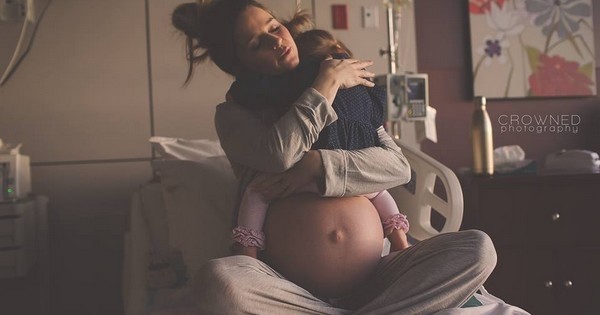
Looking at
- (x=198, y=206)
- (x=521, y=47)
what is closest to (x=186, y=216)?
(x=198, y=206)

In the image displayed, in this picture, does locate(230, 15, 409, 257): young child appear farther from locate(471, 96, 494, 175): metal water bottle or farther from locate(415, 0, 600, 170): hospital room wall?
locate(415, 0, 600, 170): hospital room wall

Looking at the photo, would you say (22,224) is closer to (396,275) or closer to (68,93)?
(68,93)

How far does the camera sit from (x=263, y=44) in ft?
4.24

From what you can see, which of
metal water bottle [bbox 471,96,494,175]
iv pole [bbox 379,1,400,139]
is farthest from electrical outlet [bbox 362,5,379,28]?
metal water bottle [bbox 471,96,494,175]

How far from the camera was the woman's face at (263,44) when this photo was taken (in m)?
1.28

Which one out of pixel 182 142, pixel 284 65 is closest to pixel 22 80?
pixel 182 142

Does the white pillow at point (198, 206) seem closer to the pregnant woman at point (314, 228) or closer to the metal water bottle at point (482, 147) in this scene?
the pregnant woman at point (314, 228)

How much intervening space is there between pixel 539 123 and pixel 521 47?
335mm

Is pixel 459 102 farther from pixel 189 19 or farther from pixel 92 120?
pixel 92 120

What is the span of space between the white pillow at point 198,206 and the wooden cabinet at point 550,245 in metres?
0.87

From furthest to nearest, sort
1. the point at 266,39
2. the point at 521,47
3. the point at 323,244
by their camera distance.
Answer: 1. the point at 521,47
2. the point at 266,39
3. the point at 323,244

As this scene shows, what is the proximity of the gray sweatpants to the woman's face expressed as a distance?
466 mm

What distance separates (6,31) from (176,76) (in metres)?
0.61

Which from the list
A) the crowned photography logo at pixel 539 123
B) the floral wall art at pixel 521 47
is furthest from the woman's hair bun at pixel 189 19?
the crowned photography logo at pixel 539 123
